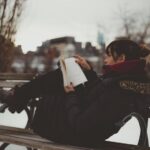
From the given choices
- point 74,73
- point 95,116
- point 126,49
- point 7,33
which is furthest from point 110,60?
point 7,33

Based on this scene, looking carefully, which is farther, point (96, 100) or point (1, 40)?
point (1, 40)

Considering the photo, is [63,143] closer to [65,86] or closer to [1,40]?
[65,86]

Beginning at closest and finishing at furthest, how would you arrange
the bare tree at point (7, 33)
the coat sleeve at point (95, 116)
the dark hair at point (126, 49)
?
the coat sleeve at point (95, 116), the dark hair at point (126, 49), the bare tree at point (7, 33)

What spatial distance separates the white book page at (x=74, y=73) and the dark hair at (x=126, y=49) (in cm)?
24

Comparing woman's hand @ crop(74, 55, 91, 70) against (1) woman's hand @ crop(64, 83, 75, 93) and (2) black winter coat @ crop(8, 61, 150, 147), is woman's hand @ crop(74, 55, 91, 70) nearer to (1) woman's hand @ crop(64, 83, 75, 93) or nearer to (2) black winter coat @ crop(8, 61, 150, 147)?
(2) black winter coat @ crop(8, 61, 150, 147)

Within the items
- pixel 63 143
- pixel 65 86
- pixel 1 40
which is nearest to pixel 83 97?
pixel 65 86

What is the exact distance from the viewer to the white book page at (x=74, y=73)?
128 inches

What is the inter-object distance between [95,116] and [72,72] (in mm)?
400

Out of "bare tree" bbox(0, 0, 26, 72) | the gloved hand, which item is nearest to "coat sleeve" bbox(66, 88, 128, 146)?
the gloved hand

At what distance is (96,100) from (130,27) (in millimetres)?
30708

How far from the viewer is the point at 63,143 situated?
3.27 m

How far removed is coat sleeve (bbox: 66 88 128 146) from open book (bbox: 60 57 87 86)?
0.34 ft

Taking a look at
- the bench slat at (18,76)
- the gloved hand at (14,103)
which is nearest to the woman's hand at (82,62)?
the gloved hand at (14,103)

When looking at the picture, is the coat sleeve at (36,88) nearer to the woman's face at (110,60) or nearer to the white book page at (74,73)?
the white book page at (74,73)
